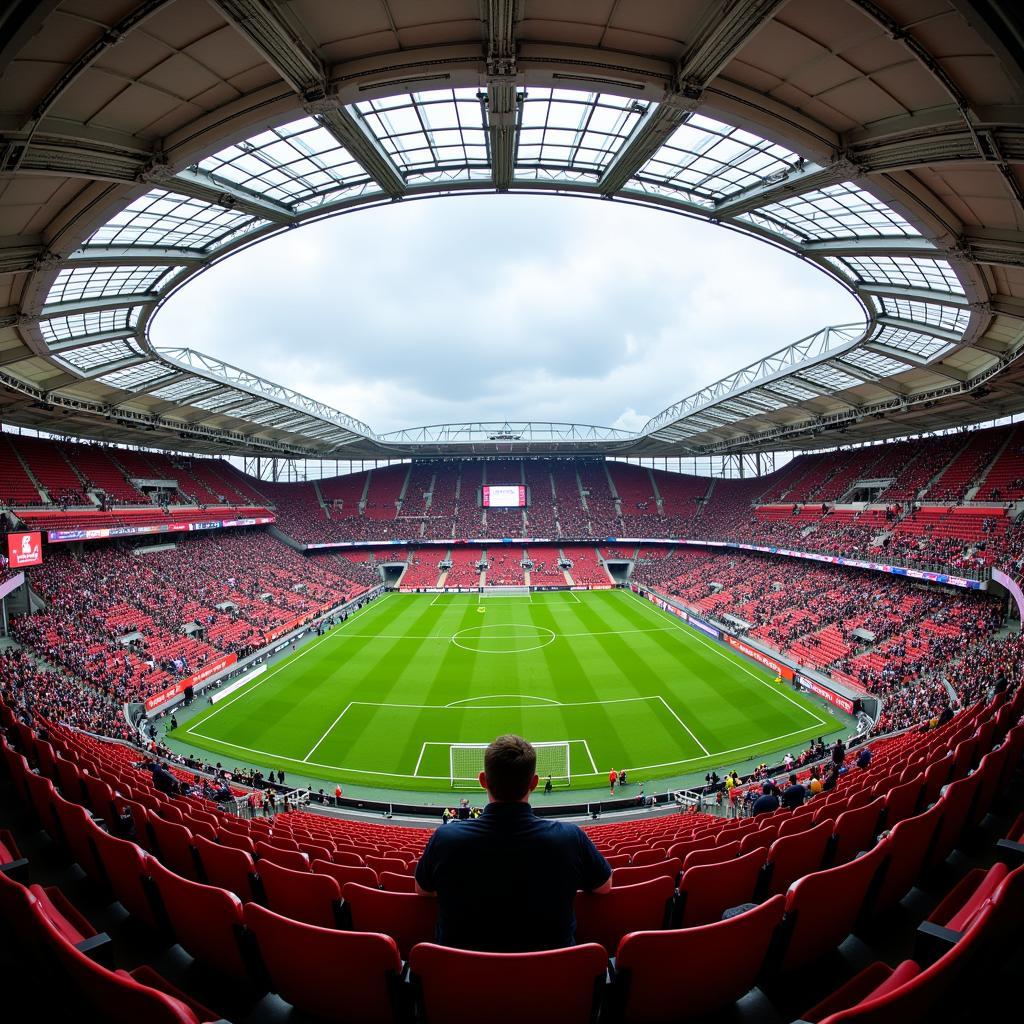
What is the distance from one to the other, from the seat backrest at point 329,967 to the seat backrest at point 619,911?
54.1 inches

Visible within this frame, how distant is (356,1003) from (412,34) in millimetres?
12790

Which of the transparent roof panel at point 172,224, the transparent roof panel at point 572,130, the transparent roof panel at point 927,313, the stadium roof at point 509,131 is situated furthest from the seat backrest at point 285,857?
the transparent roof panel at point 927,313

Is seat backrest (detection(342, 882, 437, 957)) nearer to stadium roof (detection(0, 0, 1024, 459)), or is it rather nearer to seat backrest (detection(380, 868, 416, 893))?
seat backrest (detection(380, 868, 416, 893))

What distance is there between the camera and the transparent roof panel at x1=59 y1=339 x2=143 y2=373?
25.0 metres

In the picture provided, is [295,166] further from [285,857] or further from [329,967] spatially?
[329,967]

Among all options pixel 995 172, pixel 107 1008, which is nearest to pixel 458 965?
pixel 107 1008

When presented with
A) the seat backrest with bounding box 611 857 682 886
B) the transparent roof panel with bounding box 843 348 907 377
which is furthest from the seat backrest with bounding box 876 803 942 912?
the transparent roof panel with bounding box 843 348 907 377

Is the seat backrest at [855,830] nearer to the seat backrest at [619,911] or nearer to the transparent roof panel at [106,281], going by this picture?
the seat backrest at [619,911]

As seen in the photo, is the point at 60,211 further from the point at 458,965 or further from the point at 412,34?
the point at 458,965

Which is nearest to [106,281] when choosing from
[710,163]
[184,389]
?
[184,389]

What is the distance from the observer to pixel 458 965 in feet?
7.48

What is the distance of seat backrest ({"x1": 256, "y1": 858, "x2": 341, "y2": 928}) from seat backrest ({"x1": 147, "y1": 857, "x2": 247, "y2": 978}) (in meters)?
0.57

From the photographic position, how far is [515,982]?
2244 millimetres

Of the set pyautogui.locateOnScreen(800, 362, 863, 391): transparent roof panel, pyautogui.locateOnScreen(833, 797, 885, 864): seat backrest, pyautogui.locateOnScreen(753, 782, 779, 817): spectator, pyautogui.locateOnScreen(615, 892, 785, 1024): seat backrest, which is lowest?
pyautogui.locateOnScreen(753, 782, 779, 817): spectator
